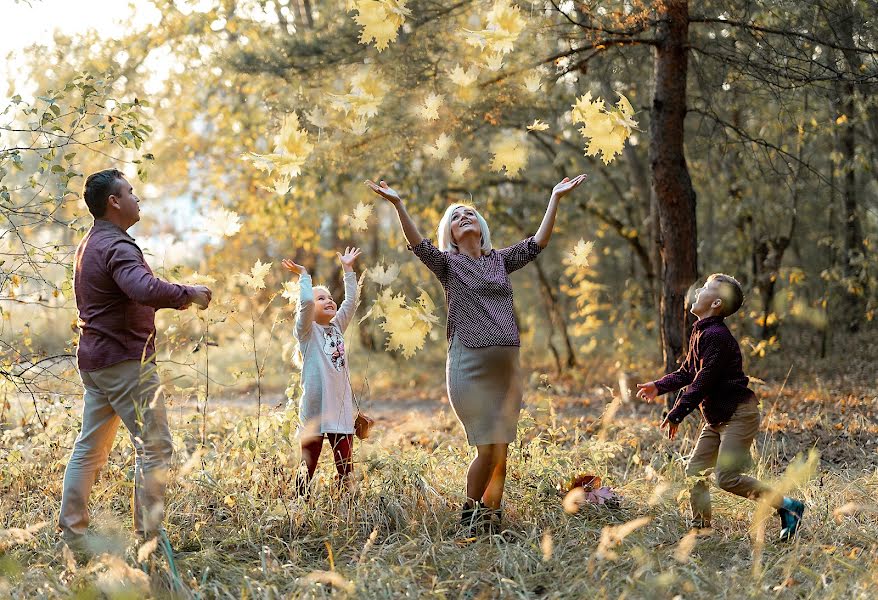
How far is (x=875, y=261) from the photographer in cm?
1131

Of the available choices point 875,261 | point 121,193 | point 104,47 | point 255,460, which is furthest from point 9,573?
point 875,261

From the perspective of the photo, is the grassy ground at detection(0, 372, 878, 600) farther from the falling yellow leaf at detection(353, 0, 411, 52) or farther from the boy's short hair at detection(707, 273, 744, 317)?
the falling yellow leaf at detection(353, 0, 411, 52)

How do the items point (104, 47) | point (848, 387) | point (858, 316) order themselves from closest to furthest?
point (848, 387) < point (104, 47) < point (858, 316)

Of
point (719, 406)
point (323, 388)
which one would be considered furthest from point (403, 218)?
point (719, 406)

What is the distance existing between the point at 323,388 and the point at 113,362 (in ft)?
3.76

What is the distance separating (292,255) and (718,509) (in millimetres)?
10927

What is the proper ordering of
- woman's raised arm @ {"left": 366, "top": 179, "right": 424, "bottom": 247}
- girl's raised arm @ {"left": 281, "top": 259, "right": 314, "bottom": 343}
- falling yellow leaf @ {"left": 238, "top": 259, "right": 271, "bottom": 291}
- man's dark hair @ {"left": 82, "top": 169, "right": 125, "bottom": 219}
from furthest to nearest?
falling yellow leaf @ {"left": 238, "top": 259, "right": 271, "bottom": 291} → girl's raised arm @ {"left": 281, "top": 259, "right": 314, "bottom": 343} → woman's raised arm @ {"left": 366, "top": 179, "right": 424, "bottom": 247} → man's dark hair @ {"left": 82, "top": 169, "right": 125, "bottom": 219}

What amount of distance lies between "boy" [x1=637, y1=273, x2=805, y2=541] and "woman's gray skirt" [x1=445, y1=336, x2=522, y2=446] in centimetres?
69

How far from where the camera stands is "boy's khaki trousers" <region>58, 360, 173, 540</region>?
3.70m

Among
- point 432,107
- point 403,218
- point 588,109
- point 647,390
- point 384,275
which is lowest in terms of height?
point 647,390

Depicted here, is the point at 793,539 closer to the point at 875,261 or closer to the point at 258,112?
the point at 875,261

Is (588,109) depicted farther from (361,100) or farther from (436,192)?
(436,192)

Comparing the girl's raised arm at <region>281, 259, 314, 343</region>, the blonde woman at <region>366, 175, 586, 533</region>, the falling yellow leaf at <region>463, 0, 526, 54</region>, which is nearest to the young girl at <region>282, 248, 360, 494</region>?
the girl's raised arm at <region>281, 259, 314, 343</region>

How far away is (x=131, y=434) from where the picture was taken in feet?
12.4
